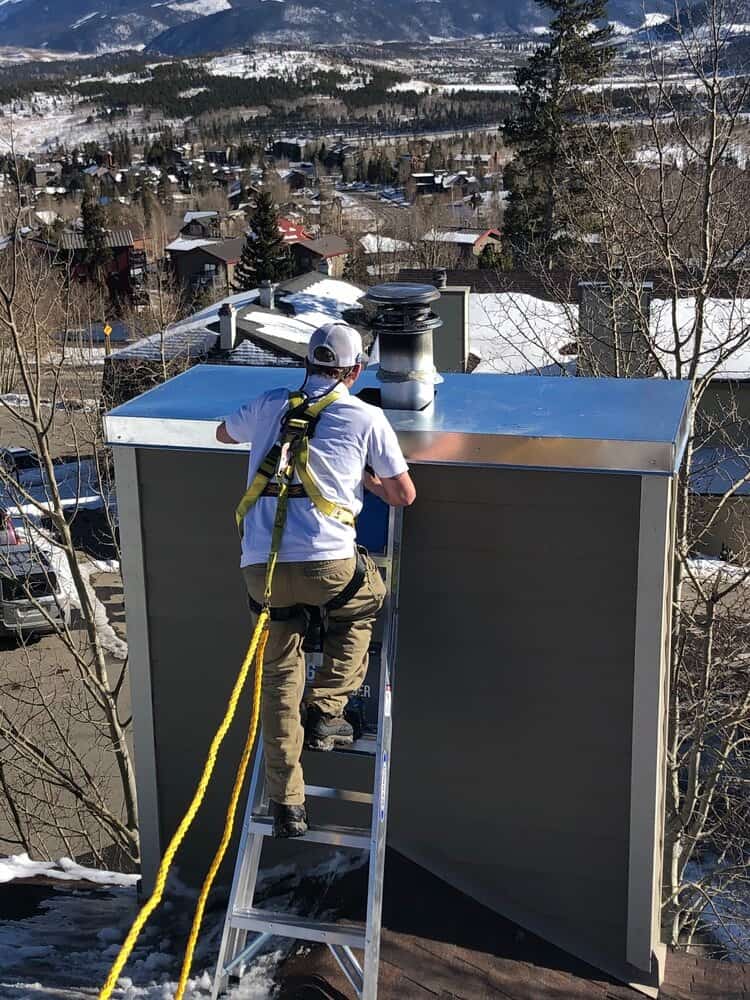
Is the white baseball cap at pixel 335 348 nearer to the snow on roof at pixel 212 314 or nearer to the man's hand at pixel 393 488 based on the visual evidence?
the man's hand at pixel 393 488

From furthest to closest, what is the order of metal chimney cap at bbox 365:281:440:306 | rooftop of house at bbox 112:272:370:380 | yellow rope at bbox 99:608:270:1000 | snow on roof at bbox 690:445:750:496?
→ 1. rooftop of house at bbox 112:272:370:380
2. snow on roof at bbox 690:445:750:496
3. metal chimney cap at bbox 365:281:440:306
4. yellow rope at bbox 99:608:270:1000

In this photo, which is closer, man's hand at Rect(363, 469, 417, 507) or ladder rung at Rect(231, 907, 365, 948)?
ladder rung at Rect(231, 907, 365, 948)

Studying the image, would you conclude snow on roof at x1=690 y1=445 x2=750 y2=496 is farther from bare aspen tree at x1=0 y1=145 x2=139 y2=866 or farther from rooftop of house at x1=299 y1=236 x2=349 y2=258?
rooftop of house at x1=299 y1=236 x2=349 y2=258

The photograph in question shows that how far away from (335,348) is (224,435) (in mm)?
588

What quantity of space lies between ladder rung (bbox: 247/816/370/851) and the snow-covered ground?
0.59 meters

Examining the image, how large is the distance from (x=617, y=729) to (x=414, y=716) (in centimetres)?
81

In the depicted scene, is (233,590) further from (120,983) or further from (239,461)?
(120,983)

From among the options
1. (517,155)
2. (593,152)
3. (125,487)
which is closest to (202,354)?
(517,155)

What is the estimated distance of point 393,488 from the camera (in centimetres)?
362

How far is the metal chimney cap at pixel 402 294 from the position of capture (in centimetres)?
410

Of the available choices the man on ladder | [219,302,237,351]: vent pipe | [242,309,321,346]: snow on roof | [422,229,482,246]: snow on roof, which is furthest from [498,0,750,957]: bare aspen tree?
[422,229,482,246]: snow on roof

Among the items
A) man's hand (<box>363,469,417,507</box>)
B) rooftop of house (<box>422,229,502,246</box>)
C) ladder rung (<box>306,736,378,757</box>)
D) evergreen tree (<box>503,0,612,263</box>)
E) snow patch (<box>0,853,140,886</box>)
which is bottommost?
rooftop of house (<box>422,229,502,246</box>)

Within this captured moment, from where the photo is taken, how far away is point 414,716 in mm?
4168

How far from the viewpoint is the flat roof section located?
3701 millimetres
